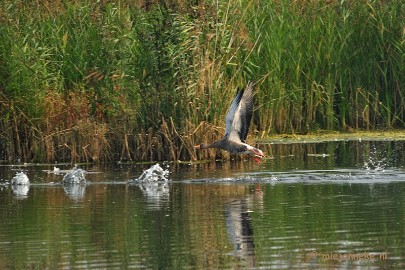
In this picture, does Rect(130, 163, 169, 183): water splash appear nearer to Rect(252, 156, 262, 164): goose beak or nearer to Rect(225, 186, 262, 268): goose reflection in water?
Rect(252, 156, 262, 164): goose beak

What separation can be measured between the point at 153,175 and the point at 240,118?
1.31 m

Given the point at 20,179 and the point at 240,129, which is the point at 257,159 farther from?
the point at 20,179

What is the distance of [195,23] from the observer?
17172 millimetres

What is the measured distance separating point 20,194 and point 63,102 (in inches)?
139

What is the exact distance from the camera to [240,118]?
15.6m

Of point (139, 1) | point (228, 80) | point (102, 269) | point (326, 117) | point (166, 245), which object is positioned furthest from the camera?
point (326, 117)

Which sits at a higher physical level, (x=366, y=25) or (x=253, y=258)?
(x=366, y=25)

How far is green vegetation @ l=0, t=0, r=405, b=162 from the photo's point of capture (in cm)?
1711

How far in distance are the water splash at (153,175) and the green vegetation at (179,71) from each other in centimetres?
147

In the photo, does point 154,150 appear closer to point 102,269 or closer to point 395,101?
point 395,101

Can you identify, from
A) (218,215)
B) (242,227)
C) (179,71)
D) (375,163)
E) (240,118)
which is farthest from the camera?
(179,71)

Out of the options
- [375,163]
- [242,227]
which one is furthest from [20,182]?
[242,227]

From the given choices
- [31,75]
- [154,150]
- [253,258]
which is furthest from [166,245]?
[31,75]

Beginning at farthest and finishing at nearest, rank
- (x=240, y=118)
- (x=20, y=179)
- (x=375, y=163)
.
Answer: (x=375, y=163), (x=240, y=118), (x=20, y=179)
